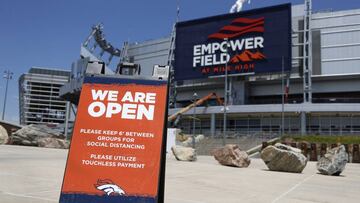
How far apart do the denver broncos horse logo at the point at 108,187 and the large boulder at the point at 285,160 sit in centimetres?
1471

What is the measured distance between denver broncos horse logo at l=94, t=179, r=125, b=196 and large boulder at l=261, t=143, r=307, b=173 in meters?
14.7

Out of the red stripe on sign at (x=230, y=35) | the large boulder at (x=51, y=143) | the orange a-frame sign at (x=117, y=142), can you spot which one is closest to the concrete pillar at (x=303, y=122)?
the red stripe on sign at (x=230, y=35)

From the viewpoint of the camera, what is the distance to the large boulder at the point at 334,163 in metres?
18.1

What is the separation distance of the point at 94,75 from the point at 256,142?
47.0 meters

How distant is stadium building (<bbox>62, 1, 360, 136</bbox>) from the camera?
203 feet

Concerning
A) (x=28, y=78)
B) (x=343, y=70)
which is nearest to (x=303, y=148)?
(x=343, y=70)

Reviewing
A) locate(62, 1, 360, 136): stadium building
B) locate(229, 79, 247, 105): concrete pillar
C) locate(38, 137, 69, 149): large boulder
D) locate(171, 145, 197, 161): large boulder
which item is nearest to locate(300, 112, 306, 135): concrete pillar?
locate(62, 1, 360, 136): stadium building

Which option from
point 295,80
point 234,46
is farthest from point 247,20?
point 295,80

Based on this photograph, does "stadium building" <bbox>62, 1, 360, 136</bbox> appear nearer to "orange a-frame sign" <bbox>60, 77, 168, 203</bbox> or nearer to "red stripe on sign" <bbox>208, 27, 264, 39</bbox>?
"red stripe on sign" <bbox>208, 27, 264, 39</bbox>

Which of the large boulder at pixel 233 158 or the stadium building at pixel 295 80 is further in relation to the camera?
the stadium building at pixel 295 80

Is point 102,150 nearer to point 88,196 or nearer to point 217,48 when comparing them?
point 88,196

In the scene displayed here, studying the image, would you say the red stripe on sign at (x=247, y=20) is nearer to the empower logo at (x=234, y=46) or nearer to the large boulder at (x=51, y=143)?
the empower logo at (x=234, y=46)

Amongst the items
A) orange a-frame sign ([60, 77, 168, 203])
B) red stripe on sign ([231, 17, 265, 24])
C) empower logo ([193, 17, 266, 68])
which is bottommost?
orange a-frame sign ([60, 77, 168, 203])

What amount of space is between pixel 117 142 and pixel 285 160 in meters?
14.6
